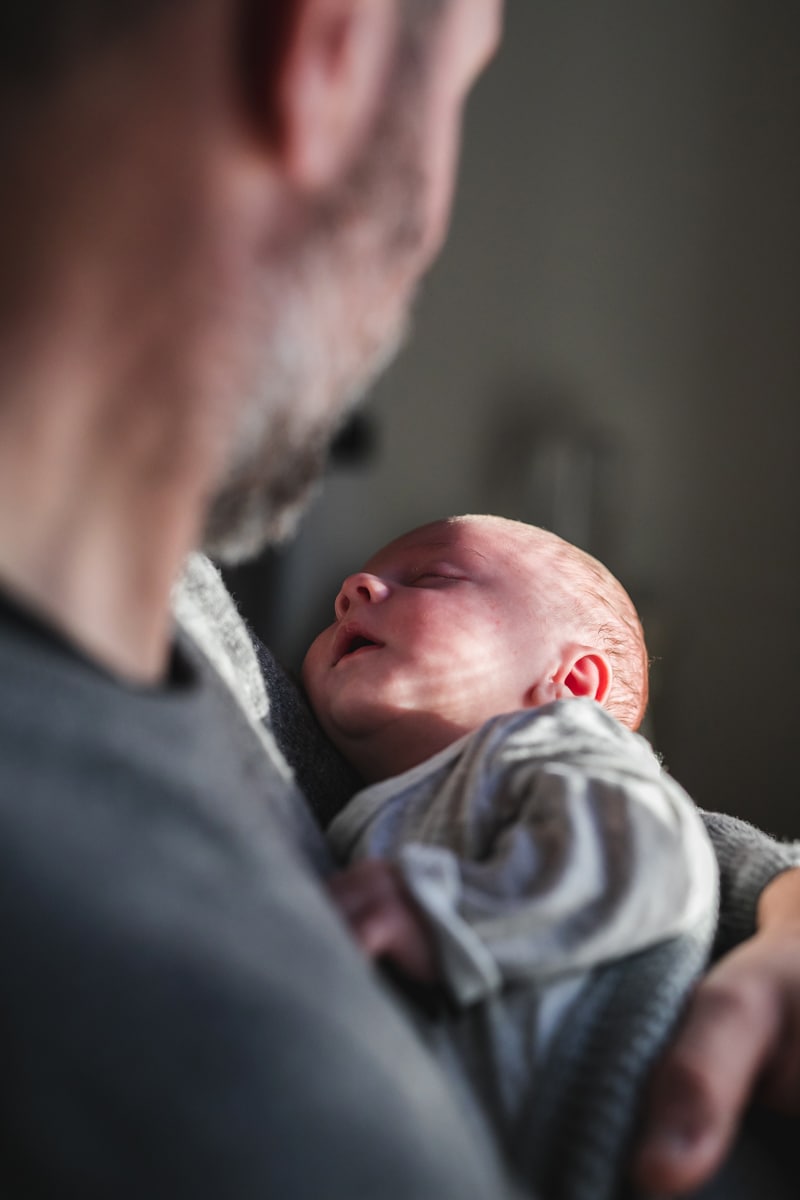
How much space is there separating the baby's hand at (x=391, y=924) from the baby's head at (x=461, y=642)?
1.00 ft

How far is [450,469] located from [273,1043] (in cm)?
340

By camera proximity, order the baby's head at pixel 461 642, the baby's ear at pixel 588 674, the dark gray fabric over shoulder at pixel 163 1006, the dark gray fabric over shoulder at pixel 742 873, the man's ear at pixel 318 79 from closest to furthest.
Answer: the dark gray fabric over shoulder at pixel 163 1006
the man's ear at pixel 318 79
the dark gray fabric over shoulder at pixel 742 873
the baby's head at pixel 461 642
the baby's ear at pixel 588 674

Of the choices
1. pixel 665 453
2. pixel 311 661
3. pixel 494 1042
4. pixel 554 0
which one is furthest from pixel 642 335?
pixel 494 1042

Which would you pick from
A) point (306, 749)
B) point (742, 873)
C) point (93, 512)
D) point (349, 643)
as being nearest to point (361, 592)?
point (349, 643)

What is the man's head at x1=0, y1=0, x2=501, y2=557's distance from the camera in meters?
0.45

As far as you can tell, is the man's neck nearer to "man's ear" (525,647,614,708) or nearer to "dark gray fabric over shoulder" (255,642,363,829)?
"dark gray fabric over shoulder" (255,642,363,829)

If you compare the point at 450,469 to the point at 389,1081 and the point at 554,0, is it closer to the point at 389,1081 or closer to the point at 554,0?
the point at 554,0

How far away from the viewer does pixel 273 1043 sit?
1.24ft

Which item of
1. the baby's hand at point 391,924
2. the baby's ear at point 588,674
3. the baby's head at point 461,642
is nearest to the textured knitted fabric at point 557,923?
the baby's hand at point 391,924

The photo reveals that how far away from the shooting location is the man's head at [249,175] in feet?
1.47

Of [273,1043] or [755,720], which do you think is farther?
[755,720]

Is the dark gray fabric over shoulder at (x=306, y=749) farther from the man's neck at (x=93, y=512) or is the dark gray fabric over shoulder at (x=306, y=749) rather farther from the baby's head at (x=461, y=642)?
the man's neck at (x=93, y=512)

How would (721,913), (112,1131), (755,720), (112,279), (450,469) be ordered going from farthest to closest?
(450,469), (755,720), (721,913), (112,279), (112,1131)

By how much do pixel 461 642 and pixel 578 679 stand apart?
14 centimetres
